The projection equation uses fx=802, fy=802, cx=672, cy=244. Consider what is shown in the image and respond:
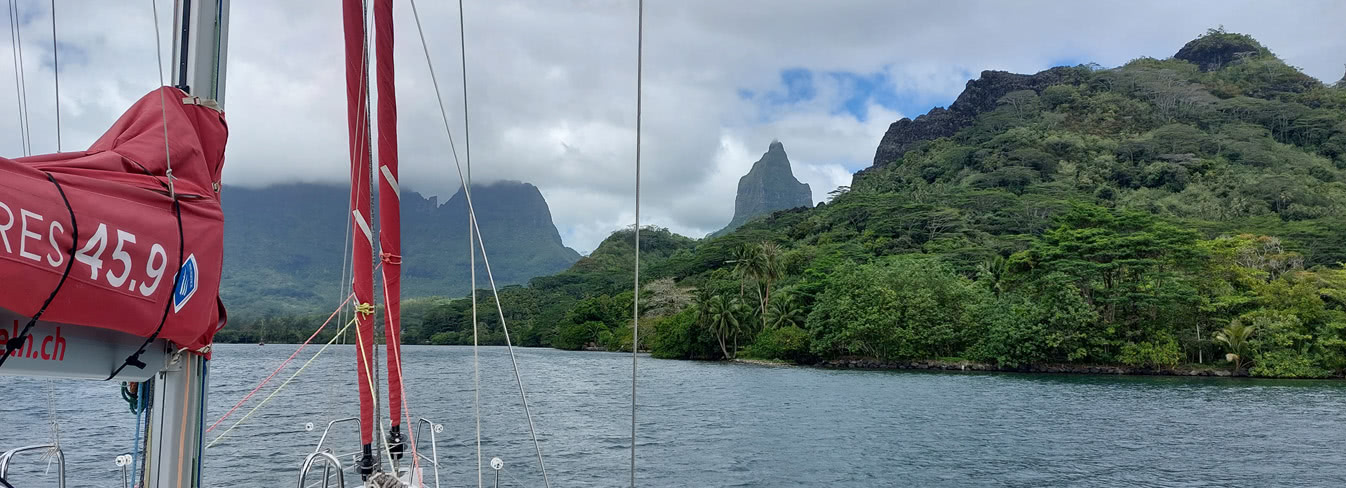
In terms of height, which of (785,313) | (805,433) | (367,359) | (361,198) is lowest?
(805,433)

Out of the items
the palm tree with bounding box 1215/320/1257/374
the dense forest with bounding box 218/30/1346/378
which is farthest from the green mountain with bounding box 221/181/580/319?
the palm tree with bounding box 1215/320/1257/374

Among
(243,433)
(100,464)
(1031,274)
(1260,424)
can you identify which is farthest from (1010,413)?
(1031,274)

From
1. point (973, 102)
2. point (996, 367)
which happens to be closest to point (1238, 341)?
point (996, 367)

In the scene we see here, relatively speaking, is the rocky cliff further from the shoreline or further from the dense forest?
the shoreline

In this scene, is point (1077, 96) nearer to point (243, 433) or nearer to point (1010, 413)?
point (1010, 413)

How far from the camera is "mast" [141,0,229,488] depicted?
2787 millimetres

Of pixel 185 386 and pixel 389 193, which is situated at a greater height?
pixel 389 193

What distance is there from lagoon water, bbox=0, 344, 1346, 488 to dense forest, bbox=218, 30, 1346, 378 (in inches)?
443

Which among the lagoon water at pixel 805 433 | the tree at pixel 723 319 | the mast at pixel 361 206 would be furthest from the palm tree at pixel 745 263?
the mast at pixel 361 206

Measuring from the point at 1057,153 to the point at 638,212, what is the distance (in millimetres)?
131307

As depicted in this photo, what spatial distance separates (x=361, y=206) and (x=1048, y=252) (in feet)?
193

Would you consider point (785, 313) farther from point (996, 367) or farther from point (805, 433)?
point (805, 433)

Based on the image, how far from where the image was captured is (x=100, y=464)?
17312 mm

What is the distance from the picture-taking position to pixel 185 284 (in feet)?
8.75
